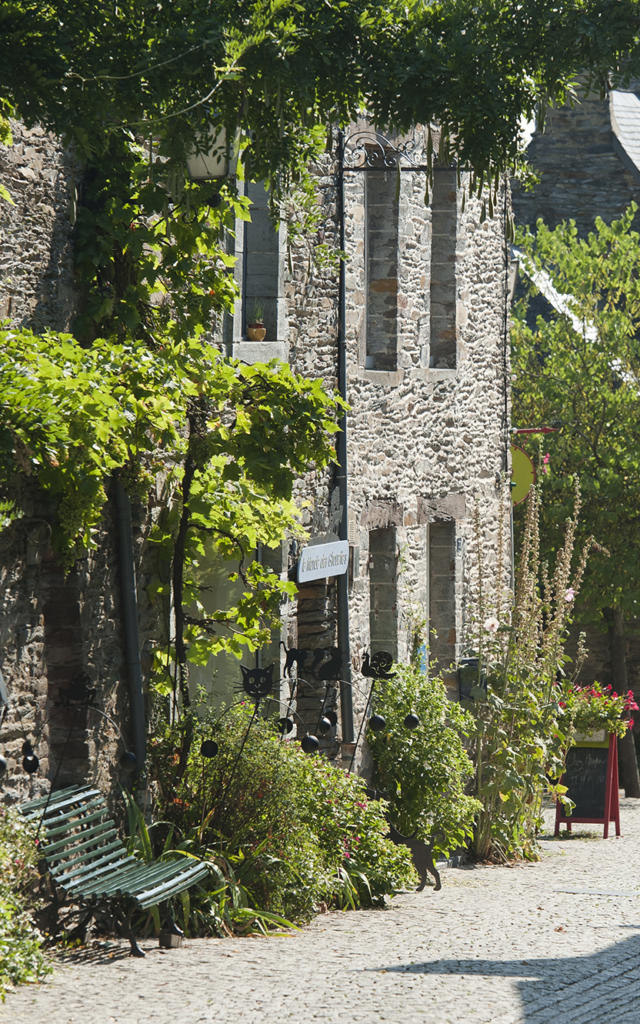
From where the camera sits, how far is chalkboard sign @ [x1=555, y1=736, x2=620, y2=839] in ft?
43.8

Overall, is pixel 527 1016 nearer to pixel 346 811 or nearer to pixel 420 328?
pixel 346 811

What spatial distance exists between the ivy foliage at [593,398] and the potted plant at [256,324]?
7.58m

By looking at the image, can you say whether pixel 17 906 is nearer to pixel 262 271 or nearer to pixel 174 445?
pixel 174 445

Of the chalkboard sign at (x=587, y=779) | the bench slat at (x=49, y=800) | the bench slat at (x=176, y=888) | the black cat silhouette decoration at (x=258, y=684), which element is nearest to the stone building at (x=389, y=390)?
the black cat silhouette decoration at (x=258, y=684)

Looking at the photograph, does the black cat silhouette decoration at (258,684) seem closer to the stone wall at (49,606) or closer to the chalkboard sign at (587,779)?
the stone wall at (49,606)

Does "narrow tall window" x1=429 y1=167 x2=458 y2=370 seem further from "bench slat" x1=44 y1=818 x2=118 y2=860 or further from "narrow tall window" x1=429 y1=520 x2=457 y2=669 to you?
"bench slat" x1=44 y1=818 x2=118 y2=860

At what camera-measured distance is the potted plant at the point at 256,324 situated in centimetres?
1020

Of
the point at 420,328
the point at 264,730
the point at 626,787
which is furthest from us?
the point at 626,787

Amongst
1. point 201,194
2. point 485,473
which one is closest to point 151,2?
point 201,194

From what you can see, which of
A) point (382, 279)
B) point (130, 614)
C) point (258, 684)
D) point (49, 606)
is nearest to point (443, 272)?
point (382, 279)

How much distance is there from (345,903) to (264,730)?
47.0 inches

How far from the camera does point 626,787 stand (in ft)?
60.0

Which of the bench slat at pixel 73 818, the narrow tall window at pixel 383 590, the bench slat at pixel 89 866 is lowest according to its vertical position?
the bench slat at pixel 89 866

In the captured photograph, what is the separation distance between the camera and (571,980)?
664 centimetres
